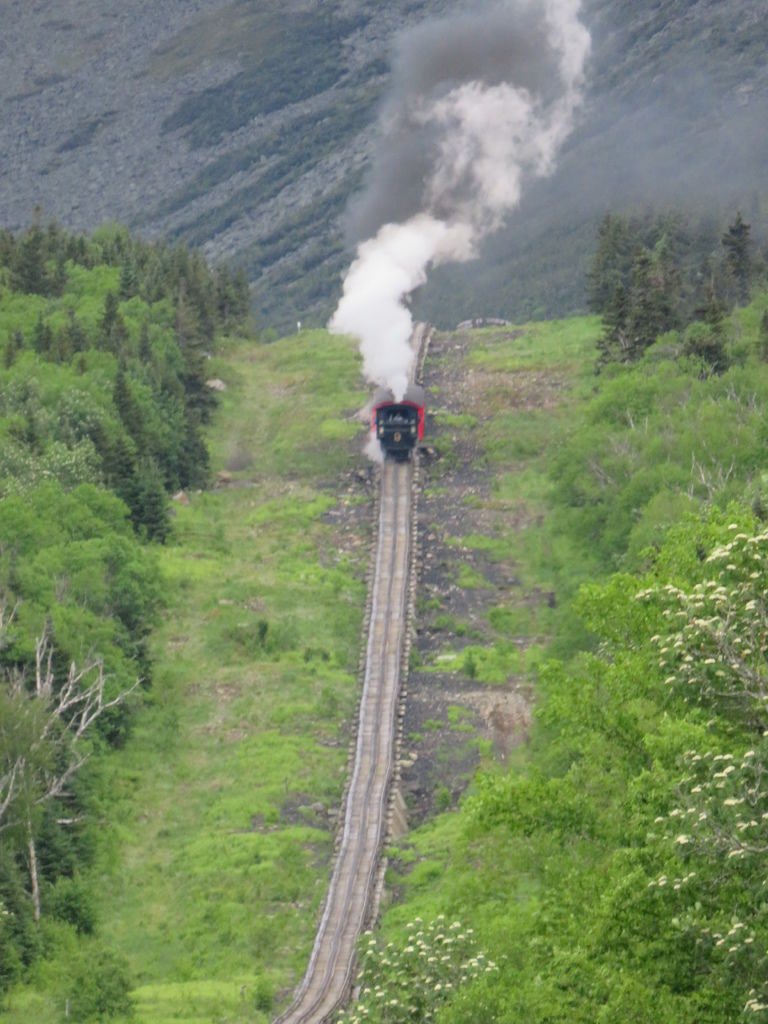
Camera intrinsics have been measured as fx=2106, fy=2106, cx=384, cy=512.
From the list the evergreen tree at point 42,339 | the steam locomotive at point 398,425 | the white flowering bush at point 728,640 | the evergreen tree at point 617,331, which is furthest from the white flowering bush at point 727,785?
the evergreen tree at point 42,339

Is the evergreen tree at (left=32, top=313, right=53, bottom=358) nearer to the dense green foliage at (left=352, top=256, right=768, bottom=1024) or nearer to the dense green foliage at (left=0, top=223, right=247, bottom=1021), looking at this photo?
the dense green foliage at (left=0, top=223, right=247, bottom=1021)

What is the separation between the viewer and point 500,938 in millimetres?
46219

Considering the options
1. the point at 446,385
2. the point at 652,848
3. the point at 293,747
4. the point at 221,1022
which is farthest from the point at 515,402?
the point at 652,848

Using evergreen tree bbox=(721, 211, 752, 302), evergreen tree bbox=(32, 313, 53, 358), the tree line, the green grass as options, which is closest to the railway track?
the green grass

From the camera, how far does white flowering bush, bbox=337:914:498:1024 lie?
49.2 metres

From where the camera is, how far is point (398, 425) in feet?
383

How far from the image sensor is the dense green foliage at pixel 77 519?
7531 cm

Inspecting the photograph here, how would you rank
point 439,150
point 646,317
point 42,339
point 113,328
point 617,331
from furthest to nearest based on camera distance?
point 439,150
point 113,328
point 617,331
point 42,339
point 646,317

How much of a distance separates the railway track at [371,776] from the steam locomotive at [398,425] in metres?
1.50

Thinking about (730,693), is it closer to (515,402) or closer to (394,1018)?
(394,1018)

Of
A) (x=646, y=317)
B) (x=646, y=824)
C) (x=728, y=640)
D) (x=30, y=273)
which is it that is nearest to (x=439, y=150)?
(x=646, y=317)

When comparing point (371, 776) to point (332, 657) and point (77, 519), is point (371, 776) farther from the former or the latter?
point (77, 519)

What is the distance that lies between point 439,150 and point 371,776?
69.5 metres

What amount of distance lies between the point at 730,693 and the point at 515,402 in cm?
9126
